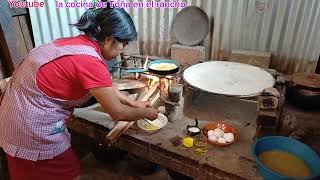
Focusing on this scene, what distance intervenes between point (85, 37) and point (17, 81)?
22.1 inches

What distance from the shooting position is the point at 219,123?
7.40 ft

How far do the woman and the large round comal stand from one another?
0.87 metres

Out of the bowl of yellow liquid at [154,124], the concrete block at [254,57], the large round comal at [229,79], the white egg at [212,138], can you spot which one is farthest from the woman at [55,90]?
the concrete block at [254,57]

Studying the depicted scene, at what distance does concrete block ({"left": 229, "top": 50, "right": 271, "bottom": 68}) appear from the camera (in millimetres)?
3318

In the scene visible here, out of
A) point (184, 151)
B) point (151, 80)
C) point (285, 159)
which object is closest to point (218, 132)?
point (184, 151)

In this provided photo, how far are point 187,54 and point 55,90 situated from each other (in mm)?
2178

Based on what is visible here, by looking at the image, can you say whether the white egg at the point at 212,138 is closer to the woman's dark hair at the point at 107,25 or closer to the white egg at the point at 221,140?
the white egg at the point at 221,140

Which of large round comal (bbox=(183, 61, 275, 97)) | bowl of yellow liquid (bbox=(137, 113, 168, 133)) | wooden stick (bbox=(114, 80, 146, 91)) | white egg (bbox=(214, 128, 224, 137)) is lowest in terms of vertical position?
bowl of yellow liquid (bbox=(137, 113, 168, 133))

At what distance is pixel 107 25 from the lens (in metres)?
1.78

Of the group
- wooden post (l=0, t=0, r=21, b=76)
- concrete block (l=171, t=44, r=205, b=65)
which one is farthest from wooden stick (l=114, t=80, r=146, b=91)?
wooden post (l=0, t=0, r=21, b=76)

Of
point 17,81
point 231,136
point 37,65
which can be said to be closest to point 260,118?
point 231,136

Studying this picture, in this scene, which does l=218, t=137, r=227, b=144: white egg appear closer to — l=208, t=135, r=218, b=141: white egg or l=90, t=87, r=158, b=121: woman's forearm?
l=208, t=135, r=218, b=141: white egg

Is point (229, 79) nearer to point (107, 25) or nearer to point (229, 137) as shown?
point (229, 137)

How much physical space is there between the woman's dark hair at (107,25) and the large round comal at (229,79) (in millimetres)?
974
